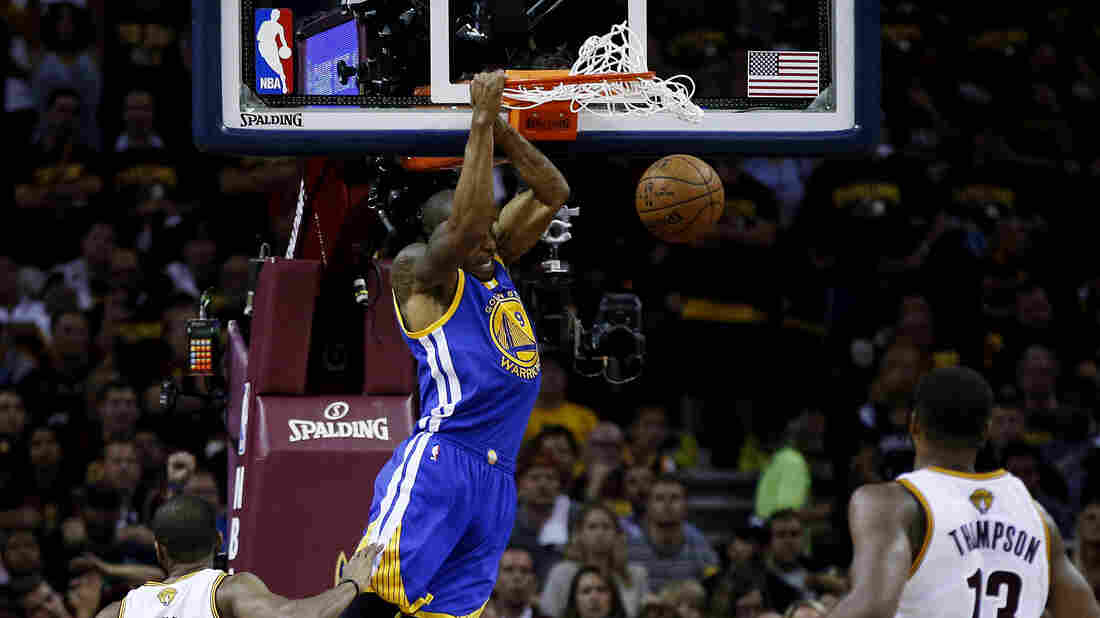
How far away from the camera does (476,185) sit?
5266 mm

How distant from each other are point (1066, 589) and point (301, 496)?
3.17m

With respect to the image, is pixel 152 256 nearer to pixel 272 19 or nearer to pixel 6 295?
pixel 6 295

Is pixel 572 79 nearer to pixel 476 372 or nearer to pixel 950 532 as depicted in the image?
pixel 476 372

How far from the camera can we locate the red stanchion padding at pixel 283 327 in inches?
268

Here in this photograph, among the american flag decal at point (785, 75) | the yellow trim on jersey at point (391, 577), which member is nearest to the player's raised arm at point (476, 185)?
the yellow trim on jersey at point (391, 577)

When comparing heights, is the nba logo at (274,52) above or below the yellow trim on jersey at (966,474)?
above

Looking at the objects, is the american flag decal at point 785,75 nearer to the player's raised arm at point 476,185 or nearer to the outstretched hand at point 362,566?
the player's raised arm at point 476,185

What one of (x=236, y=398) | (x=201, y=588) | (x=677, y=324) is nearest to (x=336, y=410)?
(x=236, y=398)

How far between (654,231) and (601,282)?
4.95 meters

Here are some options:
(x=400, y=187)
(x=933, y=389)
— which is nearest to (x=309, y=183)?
(x=400, y=187)

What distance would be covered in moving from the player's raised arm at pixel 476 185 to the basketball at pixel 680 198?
0.72 metres

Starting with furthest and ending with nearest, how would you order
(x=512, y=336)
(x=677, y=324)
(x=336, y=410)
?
1. (x=677, y=324)
2. (x=336, y=410)
3. (x=512, y=336)

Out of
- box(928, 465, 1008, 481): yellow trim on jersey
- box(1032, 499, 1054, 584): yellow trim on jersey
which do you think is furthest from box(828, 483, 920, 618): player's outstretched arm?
box(1032, 499, 1054, 584): yellow trim on jersey

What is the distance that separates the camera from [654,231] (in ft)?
19.3
